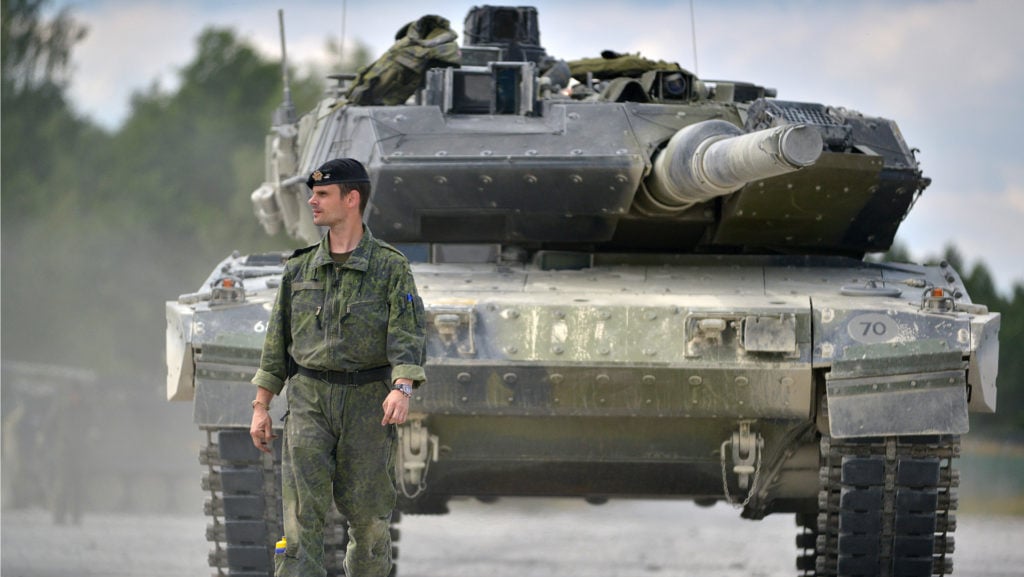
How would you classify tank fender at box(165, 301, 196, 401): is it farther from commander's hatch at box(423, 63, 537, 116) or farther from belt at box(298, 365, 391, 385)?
belt at box(298, 365, 391, 385)

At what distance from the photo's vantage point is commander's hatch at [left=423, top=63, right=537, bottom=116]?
12273mm

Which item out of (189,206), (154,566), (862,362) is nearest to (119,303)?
(189,206)

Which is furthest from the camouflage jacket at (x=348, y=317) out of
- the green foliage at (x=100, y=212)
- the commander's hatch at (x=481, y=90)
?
the green foliage at (x=100, y=212)

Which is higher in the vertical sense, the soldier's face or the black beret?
the black beret

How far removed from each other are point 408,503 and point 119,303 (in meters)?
22.1

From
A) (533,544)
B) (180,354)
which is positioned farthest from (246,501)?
(533,544)

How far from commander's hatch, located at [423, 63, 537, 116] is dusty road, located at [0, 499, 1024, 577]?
3.44 metres

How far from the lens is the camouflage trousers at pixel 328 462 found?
865 centimetres

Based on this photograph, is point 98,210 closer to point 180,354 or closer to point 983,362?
point 180,354

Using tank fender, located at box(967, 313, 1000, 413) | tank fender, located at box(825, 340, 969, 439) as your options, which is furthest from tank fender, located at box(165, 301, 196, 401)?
tank fender, located at box(967, 313, 1000, 413)

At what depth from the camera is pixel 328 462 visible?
8.66m

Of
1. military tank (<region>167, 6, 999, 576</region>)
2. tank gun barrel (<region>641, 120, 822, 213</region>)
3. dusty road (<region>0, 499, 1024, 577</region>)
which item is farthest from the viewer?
dusty road (<region>0, 499, 1024, 577</region>)

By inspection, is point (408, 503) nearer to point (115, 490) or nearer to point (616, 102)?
point (616, 102)

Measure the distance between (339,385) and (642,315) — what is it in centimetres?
254
